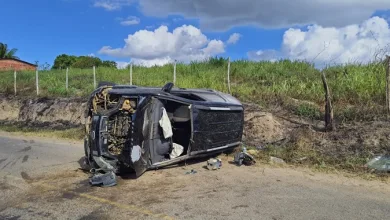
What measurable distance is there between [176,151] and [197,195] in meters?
1.63

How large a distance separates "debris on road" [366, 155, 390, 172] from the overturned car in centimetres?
277

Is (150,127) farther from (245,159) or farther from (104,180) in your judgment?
(245,159)

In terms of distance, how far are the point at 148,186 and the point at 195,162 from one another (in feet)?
5.73

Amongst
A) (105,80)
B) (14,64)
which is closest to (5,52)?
(14,64)

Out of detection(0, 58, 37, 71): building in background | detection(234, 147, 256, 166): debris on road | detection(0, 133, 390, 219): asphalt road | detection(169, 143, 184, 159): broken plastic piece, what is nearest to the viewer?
detection(0, 133, 390, 219): asphalt road

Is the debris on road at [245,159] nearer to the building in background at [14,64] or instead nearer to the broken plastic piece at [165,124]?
the broken plastic piece at [165,124]

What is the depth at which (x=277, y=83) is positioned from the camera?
13.8m

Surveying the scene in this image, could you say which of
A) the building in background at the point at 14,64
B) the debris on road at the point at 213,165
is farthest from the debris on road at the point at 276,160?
the building in background at the point at 14,64

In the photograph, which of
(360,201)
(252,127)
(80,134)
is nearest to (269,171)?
(360,201)

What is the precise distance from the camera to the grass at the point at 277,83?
33.4ft

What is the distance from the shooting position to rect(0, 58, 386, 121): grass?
10.2m

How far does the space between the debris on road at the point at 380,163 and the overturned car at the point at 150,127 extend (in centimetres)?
277

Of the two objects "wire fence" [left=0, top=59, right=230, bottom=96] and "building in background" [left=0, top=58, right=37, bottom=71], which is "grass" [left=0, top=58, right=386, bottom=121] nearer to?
"wire fence" [left=0, top=59, right=230, bottom=96]

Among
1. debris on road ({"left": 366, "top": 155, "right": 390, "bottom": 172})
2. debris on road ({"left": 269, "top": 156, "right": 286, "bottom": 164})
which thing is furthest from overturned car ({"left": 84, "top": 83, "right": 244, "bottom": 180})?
debris on road ({"left": 366, "top": 155, "right": 390, "bottom": 172})
